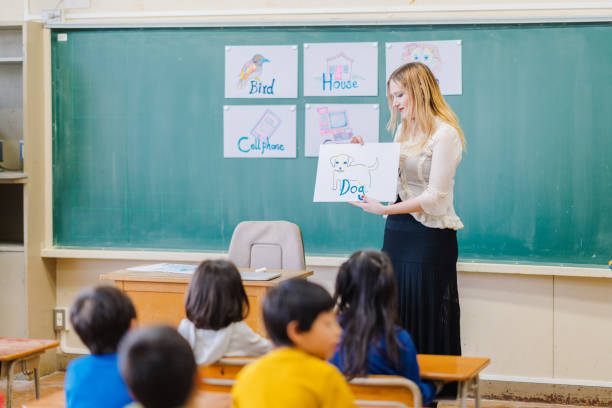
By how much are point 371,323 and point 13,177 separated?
288 centimetres

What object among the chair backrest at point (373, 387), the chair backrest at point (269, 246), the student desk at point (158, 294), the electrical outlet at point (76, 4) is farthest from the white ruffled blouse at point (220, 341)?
the electrical outlet at point (76, 4)

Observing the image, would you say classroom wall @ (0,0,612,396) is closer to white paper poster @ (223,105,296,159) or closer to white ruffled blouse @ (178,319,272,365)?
white paper poster @ (223,105,296,159)

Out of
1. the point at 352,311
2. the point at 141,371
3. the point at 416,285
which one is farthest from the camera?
the point at 416,285

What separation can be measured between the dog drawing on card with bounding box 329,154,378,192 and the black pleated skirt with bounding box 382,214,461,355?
10.5 inches

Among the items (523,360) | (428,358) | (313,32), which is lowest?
(523,360)

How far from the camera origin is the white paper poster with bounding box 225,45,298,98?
407cm

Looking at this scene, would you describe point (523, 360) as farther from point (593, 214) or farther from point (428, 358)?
point (428, 358)

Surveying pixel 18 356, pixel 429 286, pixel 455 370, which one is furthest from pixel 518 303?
pixel 18 356

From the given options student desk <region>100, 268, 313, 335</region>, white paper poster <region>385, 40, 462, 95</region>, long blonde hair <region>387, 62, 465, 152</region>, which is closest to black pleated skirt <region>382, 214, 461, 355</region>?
long blonde hair <region>387, 62, 465, 152</region>

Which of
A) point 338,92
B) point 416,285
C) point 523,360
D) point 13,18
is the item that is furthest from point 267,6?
point 523,360

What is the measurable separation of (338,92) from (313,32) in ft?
1.25

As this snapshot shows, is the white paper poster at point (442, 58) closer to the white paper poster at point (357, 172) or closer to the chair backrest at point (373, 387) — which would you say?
the white paper poster at point (357, 172)

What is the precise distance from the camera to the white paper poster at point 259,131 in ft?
13.4

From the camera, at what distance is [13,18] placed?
4.46 m
